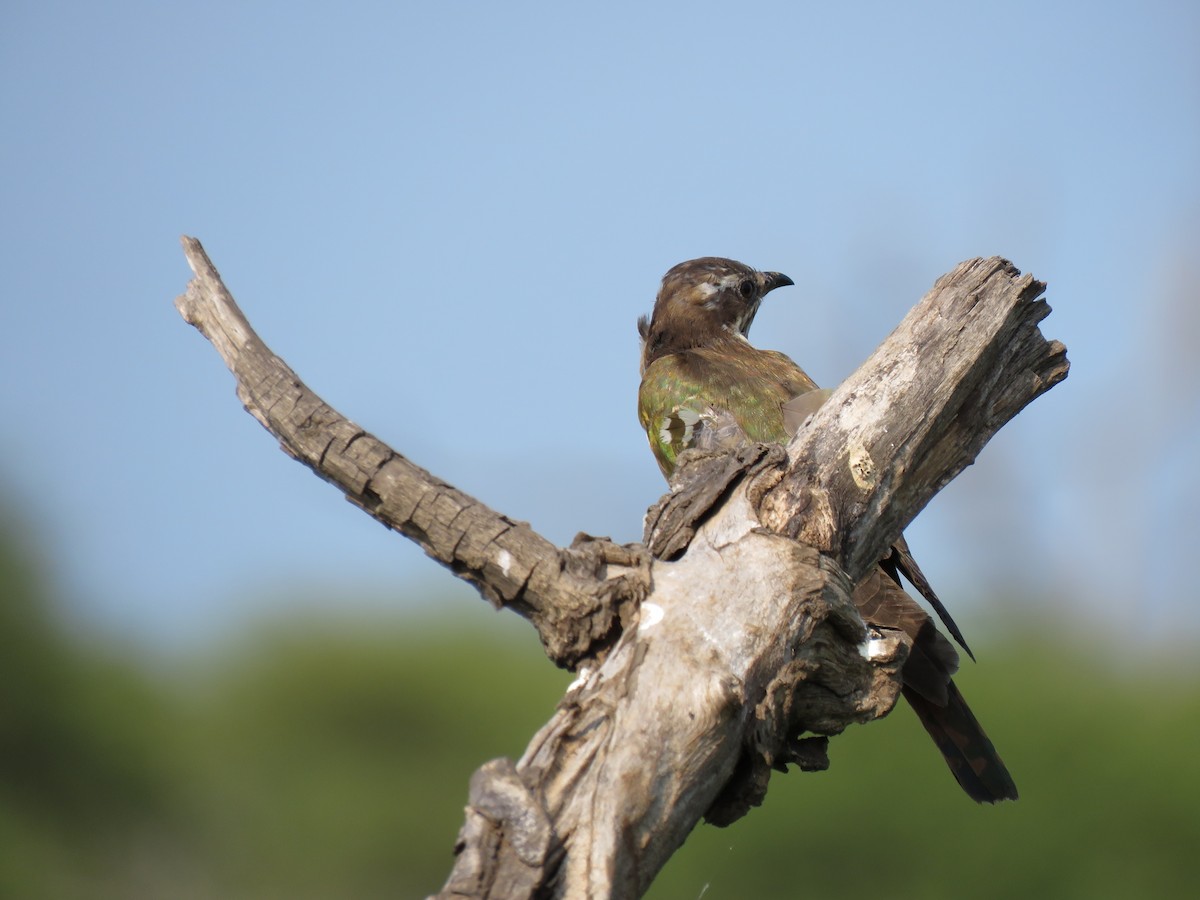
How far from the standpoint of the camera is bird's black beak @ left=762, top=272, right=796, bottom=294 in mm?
6389

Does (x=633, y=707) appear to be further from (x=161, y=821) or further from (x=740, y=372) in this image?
(x=161, y=821)

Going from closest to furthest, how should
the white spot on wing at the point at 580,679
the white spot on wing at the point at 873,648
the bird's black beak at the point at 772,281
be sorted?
1. the white spot on wing at the point at 580,679
2. the white spot on wing at the point at 873,648
3. the bird's black beak at the point at 772,281

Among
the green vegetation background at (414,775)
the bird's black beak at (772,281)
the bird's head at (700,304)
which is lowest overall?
the green vegetation background at (414,775)

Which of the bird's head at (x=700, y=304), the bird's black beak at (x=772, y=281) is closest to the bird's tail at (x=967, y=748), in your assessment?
the bird's head at (x=700, y=304)

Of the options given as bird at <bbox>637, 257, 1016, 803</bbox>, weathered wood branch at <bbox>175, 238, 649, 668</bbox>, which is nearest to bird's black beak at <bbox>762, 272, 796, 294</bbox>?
bird at <bbox>637, 257, 1016, 803</bbox>

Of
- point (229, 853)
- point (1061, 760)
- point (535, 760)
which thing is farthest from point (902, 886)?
point (535, 760)

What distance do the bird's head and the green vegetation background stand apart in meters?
4.73

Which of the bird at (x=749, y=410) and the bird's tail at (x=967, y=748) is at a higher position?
the bird at (x=749, y=410)

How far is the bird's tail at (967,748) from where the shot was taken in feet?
A: 14.9

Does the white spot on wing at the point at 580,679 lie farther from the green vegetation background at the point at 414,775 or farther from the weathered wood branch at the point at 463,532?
the green vegetation background at the point at 414,775

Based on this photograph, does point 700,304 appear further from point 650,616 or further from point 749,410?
point 650,616

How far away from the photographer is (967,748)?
4586 mm

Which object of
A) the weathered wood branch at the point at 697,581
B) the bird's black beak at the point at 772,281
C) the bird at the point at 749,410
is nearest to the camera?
the weathered wood branch at the point at 697,581

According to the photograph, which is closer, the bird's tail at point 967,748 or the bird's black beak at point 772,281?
the bird's tail at point 967,748
